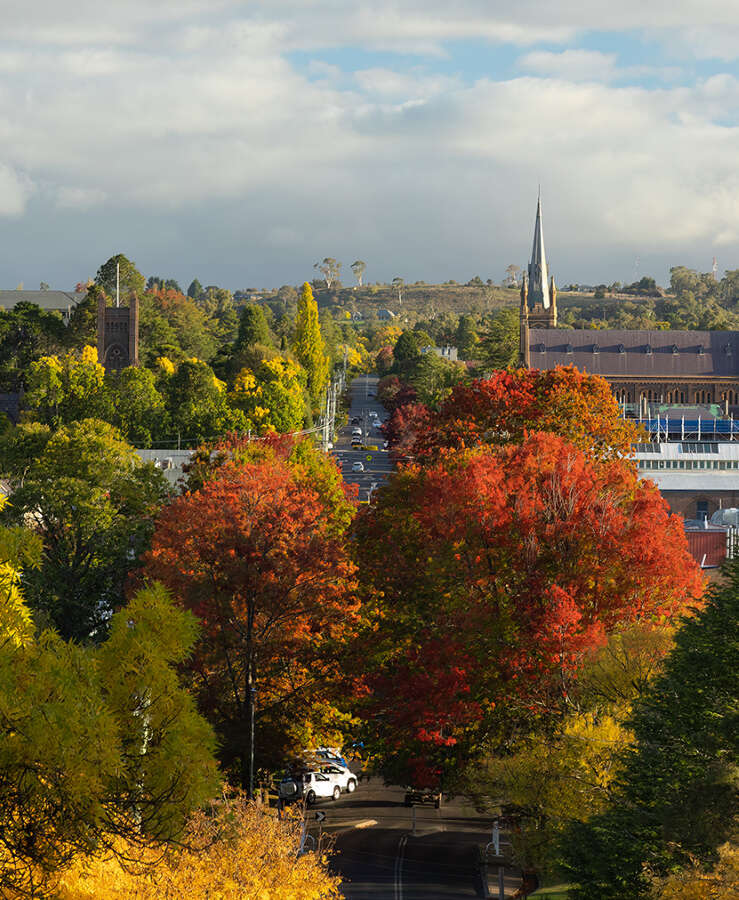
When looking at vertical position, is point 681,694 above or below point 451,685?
above

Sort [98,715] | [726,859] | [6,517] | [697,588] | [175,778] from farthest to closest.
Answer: [6,517] < [697,588] < [726,859] < [175,778] < [98,715]

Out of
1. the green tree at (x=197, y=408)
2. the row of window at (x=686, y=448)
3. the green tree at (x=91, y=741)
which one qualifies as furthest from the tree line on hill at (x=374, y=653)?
the row of window at (x=686, y=448)

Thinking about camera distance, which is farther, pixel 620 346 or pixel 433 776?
pixel 620 346

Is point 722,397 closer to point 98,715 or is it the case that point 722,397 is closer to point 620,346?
point 620,346

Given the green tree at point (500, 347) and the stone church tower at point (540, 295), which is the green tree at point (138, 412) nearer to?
the green tree at point (500, 347)

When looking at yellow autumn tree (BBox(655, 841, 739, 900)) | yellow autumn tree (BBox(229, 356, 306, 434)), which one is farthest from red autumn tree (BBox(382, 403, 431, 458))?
yellow autumn tree (BBox(655, 841, 739, 900))

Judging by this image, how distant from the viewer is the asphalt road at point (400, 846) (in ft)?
113

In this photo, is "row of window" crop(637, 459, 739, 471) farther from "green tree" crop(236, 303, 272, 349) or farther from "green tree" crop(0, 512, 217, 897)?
"green tree" crop(0, 512, 217, 897)

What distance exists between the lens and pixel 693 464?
298 ft

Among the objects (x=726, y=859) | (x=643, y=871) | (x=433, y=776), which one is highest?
(x=726, y=859)

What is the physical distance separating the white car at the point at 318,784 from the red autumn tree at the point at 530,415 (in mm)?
14815

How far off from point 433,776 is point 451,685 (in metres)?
3.67

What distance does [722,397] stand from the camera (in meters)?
153

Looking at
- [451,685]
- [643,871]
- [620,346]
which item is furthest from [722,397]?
[643,871]
